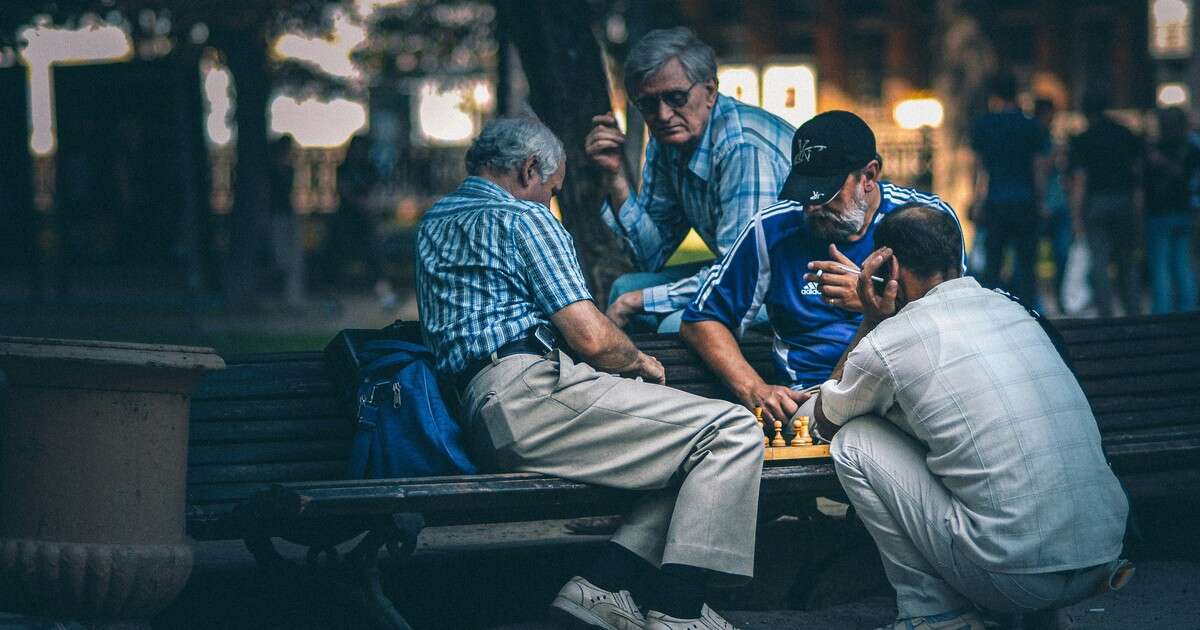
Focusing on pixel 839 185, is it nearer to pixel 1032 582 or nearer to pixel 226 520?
pixel 1032 582

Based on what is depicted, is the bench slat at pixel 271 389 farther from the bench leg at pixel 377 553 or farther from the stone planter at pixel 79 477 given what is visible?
the stone planter at pixel 79 477

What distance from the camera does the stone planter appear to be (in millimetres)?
3857

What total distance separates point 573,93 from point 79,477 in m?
3.79

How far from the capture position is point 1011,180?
1153 cm

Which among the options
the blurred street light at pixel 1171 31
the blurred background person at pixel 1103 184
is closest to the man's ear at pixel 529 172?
the blurred background person at pixel 1103 184

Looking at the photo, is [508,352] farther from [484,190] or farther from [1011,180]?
[1011,180]

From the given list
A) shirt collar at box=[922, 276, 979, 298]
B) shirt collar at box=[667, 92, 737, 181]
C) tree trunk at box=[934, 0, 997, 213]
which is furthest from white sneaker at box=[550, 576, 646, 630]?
tree trunk at box=[934, 0, 997, 213]

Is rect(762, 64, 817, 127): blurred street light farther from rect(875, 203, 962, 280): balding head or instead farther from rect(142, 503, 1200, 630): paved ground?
rect(875, 203, 962, 280): balding head

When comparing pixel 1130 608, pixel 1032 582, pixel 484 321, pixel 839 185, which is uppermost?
pixel 839 185

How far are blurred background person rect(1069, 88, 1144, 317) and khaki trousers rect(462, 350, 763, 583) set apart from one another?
29.4ft

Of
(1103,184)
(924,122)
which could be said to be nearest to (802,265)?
(1103,184)

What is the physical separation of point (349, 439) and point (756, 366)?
151cm

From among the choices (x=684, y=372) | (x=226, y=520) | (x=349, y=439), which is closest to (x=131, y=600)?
(x=226, y=520)

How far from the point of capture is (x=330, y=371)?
5043 millimetres
